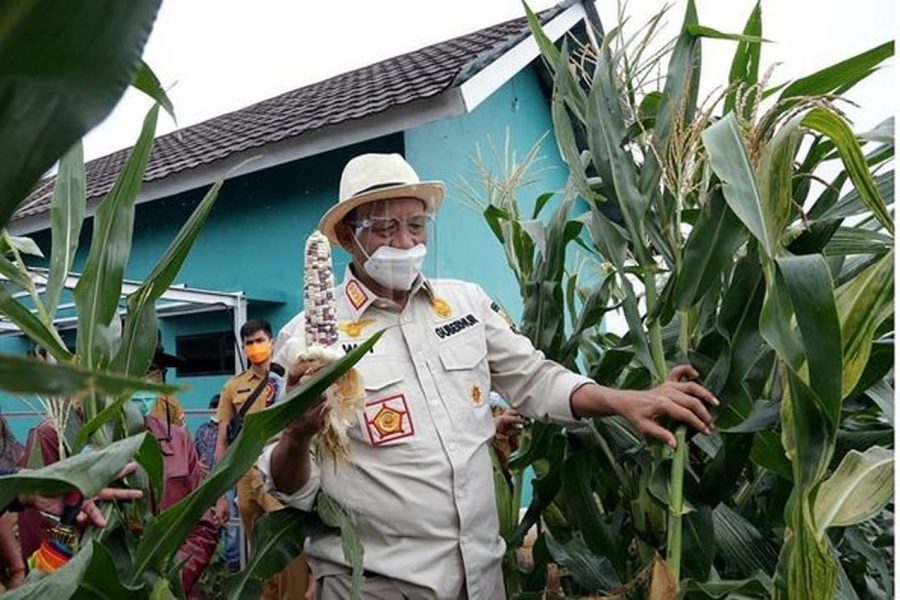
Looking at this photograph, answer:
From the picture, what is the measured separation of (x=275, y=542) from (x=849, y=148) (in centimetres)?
107

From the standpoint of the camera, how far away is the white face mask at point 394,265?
4.82ft

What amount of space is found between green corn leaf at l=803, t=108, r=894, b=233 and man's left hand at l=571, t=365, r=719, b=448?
0.33 m

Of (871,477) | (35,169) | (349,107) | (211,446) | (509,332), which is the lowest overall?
(211,446)

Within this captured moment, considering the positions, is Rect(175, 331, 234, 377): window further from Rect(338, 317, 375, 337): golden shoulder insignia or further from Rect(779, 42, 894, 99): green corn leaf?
Rect(779, 42, 894, 99): green corn leaf

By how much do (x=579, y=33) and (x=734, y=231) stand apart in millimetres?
4175

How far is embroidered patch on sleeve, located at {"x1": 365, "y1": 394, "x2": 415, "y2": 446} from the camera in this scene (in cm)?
142

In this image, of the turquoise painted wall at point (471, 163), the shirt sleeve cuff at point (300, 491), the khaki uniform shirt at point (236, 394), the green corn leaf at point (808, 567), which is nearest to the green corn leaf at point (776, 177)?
the green corn leaf at point (808, 567)

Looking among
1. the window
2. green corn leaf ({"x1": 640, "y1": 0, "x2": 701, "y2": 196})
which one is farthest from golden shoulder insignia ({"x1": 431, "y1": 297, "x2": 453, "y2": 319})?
the window

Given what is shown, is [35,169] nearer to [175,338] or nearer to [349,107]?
[349,107]

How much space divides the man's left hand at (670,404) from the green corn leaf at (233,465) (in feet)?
1.70

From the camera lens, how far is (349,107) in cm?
465

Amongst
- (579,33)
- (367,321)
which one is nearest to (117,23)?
(367,321)

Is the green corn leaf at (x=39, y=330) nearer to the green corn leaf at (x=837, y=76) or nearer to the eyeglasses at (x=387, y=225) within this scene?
the eyeglasses at (x=387, y=225)

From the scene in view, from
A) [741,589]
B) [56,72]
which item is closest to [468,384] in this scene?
[741,589]
